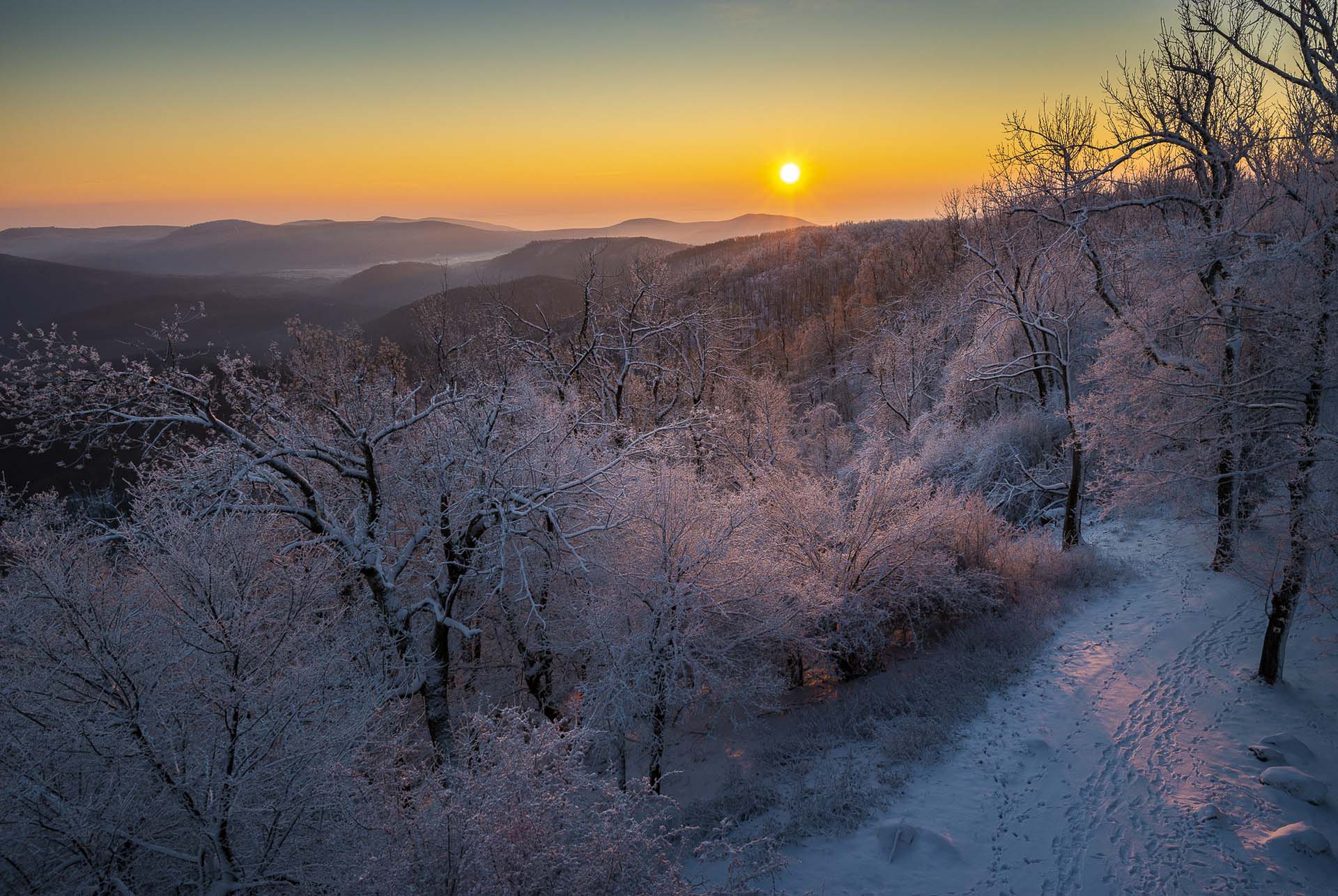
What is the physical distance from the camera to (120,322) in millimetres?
69625

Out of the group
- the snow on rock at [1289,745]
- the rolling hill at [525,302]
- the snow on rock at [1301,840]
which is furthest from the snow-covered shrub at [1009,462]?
the rolling hill at [525,302]

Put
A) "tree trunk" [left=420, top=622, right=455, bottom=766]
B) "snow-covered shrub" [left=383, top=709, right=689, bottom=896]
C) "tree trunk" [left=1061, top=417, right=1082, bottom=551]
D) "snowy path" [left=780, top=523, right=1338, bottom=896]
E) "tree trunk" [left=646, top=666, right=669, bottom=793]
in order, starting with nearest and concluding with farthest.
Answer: "snow-covered shrub" [left=383, top=709, right=689, bottom=896] < "snowy path" [left=780, top=523, right=1338, bottom=896] < "tree trunk" [left=420, top=622, right=455, bottom=766] < "tree trunk" [left=646, top=666, right=669, bottom=793] < "tree trunk" [left=1061, top=417, right=1082, bottom=551]

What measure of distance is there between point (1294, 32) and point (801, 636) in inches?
441

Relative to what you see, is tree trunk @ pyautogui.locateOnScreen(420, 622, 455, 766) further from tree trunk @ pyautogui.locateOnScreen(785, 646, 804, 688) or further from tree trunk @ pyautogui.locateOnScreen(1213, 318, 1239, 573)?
tree trunk @ pyautogui.locateOnScreen(1213, 318, 1239, 573)

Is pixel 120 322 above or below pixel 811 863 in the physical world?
above

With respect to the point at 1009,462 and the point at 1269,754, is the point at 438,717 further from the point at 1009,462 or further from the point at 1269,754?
the point at 1009,462

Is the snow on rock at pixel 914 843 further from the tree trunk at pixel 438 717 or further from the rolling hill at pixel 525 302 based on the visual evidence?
the rolling hill at pixel 525 302

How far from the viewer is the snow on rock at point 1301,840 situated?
20.5 feet

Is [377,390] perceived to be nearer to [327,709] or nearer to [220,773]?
[327,709]

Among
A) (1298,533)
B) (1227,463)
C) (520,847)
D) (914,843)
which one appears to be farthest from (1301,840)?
(520,847)

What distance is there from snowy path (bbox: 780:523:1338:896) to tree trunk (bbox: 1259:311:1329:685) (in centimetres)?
54

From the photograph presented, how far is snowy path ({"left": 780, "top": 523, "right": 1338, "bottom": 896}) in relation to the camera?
6504mm

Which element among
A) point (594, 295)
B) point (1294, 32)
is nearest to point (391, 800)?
point (1294, 32)

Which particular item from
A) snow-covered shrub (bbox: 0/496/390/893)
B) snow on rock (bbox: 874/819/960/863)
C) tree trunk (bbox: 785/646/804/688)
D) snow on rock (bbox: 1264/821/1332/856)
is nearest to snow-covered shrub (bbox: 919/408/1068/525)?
tree trunk (bbox: 785/646/804/688)
